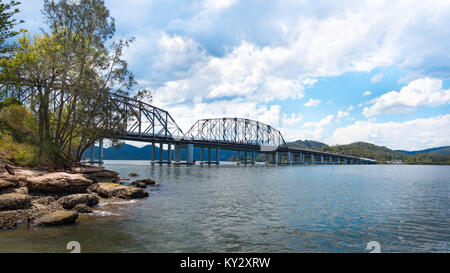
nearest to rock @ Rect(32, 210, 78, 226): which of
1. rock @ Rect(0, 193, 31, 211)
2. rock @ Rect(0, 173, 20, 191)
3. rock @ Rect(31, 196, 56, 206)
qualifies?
rock @ Rect(0, 193, 31, 211)

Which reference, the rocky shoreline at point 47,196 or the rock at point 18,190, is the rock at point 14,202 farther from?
the rock at point 18,190

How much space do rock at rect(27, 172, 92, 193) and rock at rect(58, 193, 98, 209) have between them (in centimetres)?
339

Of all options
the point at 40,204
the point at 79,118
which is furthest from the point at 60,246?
the point at 79,118

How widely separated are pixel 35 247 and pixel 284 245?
35.6ft

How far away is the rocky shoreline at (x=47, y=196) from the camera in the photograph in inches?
564

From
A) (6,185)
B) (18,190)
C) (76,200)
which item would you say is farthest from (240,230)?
(18,190)

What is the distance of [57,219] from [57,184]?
923cm

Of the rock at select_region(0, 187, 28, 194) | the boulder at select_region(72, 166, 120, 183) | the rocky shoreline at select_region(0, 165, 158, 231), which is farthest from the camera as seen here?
the boulder at select_region(72, 166, 120, 183)

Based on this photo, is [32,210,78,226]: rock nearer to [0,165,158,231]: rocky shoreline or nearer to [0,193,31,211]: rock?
[0,165,158,231]: rocky shoreline

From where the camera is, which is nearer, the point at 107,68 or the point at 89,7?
the point at 89,7

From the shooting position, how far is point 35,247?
1077 centimetres

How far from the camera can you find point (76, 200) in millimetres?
19219

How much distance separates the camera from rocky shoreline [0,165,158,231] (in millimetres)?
14336
